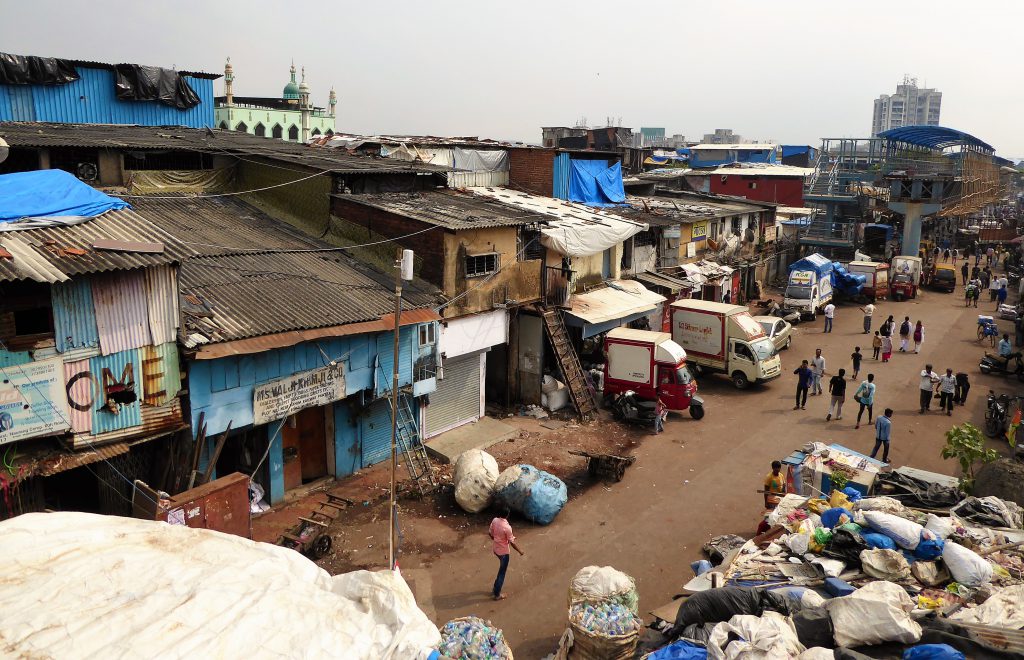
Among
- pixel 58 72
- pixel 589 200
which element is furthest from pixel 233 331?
pixel 589 200

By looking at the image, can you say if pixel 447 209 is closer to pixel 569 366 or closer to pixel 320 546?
pixel 569 366

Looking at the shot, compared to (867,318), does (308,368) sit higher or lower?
higher

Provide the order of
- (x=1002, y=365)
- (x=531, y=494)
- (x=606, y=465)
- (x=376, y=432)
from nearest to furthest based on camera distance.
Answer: (x=531, y=494) < (x=606, y=465) < (x=376, y=432) < (x=1002, y=365)

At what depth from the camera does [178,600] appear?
5656 millimetres

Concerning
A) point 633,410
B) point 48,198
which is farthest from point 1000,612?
point 48,198

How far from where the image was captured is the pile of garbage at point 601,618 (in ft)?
29.1

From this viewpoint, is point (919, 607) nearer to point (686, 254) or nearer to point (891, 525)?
point (891, 525)

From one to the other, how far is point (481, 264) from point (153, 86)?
14322 mm

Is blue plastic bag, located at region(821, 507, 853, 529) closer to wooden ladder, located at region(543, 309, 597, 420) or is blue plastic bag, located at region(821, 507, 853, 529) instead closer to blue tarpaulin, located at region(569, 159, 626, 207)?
wooden ladder, located at region(543, 309, 597, 420)

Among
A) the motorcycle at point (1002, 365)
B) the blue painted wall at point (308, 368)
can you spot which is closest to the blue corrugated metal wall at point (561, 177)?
the blue painted wall at point (308, 368)

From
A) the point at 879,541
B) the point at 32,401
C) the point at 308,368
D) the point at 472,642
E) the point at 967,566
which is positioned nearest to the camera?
the point at 472,642

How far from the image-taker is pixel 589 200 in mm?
28391

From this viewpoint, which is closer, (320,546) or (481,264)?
(320,546)

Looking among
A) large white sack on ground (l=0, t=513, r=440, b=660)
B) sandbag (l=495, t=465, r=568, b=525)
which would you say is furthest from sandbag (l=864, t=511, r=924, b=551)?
large white sack on ground (l=0, t=513, r=440, b=660)
